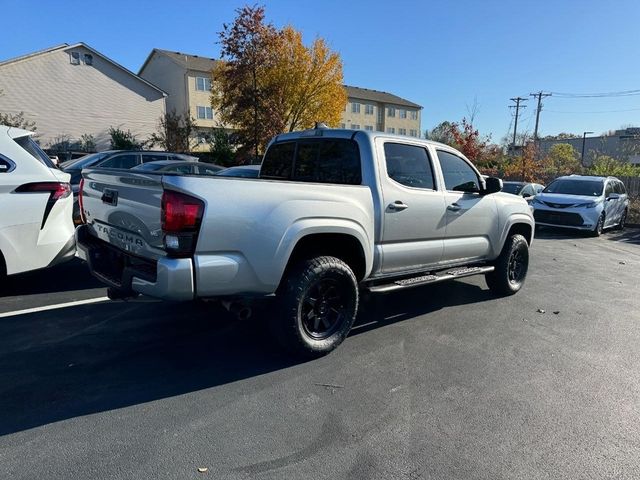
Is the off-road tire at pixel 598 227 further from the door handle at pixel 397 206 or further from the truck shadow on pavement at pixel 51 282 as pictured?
the truck shadow on pavement at pixel 51 282

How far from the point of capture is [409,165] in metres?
4.74

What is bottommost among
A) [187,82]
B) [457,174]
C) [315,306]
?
[315,306]

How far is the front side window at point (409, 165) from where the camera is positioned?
4502mm

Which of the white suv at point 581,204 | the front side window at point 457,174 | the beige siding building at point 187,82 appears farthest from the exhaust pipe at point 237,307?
the beige siding building at point 187,82

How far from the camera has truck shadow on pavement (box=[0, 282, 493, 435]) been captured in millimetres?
3156

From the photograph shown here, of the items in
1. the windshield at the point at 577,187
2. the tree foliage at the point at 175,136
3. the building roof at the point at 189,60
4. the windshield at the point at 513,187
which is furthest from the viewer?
the building roof at the point at 189,60

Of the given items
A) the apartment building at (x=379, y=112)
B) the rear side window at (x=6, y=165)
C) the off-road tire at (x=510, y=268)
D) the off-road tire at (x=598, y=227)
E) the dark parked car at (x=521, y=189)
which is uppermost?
the apartment building at (x=379, y=112)

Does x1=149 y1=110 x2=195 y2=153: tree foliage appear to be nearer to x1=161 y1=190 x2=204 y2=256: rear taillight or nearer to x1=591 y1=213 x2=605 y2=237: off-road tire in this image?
x1=591 y1=213 x2=605 y2=237: off-road tire

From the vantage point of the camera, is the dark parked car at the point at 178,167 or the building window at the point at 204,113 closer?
the dark parked car at the point at 178,167

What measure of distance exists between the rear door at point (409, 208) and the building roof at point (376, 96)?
6035cm

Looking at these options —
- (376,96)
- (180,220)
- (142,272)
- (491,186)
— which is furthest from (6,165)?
(376,96)

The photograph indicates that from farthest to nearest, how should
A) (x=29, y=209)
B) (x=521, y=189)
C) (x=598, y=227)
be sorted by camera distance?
(x=521, y=189) → (x=598, y=227) → (x=29, y=209)

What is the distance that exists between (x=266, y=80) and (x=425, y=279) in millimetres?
24971

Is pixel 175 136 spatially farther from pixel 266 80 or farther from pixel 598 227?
pixel 598 227
